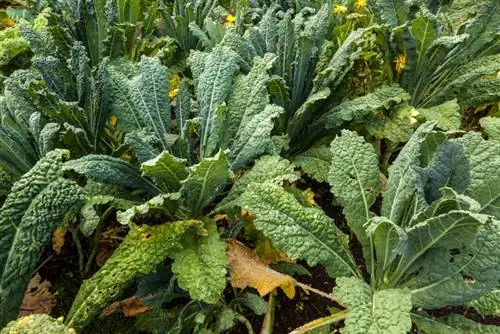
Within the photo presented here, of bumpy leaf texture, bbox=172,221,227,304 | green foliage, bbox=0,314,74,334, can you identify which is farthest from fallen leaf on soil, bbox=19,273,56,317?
bumpy leaf texture, bbox=172,221,227,304

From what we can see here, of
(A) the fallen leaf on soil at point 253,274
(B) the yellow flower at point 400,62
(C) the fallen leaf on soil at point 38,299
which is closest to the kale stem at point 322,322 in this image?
(A) the fallen leaf on soil at point 253,274

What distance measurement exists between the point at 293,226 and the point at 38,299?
3.55 feet

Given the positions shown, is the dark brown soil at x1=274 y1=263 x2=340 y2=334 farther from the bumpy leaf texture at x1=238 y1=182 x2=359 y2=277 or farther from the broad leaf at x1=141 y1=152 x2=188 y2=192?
the broad leaf at x1=141 y1=152 x2=188 y2=192

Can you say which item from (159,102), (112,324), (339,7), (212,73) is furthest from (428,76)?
(112,324)

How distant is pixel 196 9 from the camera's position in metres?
3.14

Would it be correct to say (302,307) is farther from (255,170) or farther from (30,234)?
(30,234)

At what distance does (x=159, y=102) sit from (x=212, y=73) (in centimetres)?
24

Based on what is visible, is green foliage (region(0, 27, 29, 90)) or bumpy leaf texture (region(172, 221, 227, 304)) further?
green foliage (region(0, 27, 29, 90))

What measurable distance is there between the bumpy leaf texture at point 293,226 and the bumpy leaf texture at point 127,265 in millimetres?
250

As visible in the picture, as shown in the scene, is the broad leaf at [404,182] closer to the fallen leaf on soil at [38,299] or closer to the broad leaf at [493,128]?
the broad leaf at [493,128]

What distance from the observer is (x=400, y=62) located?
8.64 ft

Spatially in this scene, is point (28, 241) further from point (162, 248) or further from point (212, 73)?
point (212, 73)

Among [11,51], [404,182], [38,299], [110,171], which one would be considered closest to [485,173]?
[404,182]

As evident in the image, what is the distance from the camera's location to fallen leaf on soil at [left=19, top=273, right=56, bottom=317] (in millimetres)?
2012
